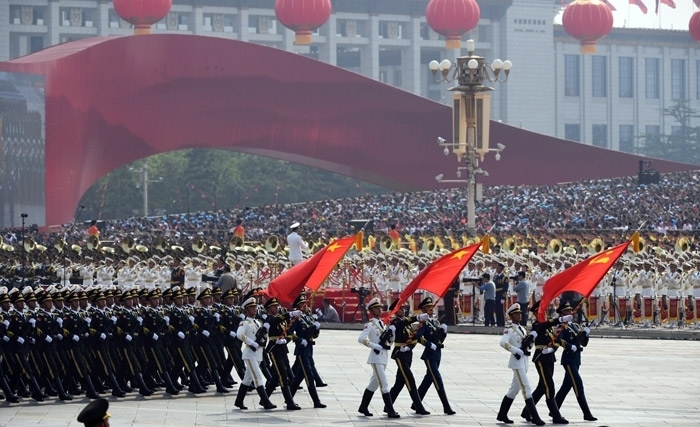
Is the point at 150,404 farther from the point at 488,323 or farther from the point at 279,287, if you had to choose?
the point at 488,323

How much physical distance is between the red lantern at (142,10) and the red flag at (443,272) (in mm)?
36239

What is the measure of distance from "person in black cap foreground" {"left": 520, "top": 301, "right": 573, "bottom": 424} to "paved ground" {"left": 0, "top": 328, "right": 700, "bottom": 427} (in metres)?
0.32

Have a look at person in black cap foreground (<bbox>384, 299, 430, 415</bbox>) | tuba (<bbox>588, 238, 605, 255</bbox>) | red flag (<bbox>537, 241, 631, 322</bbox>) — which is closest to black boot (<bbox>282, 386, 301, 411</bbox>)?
person in black cap foreground (<bbox>384, 299, 430, 415</bbox>)

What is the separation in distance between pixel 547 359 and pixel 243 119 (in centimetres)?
3668

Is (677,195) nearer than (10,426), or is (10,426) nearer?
(10,426)

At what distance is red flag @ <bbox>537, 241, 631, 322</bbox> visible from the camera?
18.2 meters

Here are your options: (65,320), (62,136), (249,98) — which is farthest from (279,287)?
(249,98)

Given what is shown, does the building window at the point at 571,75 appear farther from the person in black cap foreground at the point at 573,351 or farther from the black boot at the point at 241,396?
the person in black cap foreground at the point at 573,351

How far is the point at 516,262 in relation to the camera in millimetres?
31547

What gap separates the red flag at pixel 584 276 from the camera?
18.2 meters

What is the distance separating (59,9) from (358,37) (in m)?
18.9

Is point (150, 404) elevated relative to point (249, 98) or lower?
lower

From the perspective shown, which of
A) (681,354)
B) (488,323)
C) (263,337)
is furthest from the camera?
(488,323)

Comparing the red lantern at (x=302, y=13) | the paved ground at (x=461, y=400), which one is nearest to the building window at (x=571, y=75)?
the red lantern at (x=302, y=13)
